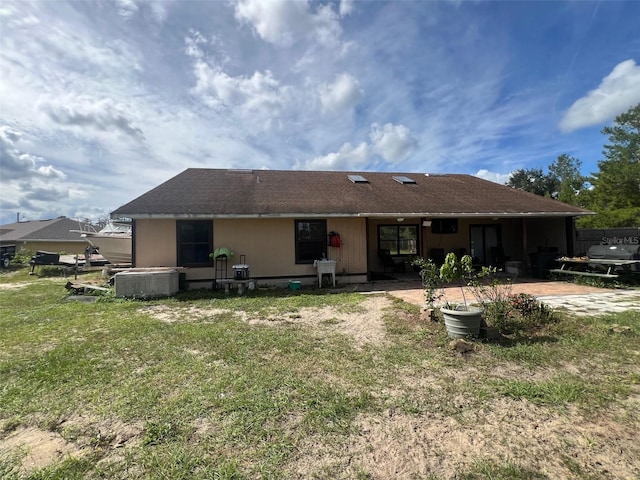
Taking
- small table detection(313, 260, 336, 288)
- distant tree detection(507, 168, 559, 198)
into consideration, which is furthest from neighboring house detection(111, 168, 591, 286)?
distant tree detection(507, 168, 559, 198)

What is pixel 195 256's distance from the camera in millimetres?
10258

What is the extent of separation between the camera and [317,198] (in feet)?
37.4

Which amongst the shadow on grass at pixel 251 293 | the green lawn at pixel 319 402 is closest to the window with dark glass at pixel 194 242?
the shadow on grass at pixel 251 293

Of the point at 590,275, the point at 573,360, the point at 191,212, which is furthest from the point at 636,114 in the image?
the point at 191,212

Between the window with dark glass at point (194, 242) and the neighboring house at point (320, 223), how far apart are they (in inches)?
1.2

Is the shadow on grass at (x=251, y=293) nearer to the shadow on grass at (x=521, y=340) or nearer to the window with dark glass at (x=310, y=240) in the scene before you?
the window with dark glass at (x=310, y=240)

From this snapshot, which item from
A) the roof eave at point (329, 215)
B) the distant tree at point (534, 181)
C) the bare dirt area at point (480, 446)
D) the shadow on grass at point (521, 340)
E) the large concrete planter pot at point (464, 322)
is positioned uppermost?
the distant tree at point (534, 181)

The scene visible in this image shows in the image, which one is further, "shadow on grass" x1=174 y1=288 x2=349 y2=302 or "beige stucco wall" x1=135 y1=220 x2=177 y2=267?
"beige stucco wall" x1=135 y1=220 x2=177 y2=267

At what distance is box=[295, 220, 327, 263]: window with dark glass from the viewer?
10.8m

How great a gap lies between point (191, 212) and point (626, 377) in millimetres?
9744

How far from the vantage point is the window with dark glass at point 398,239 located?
507 inches

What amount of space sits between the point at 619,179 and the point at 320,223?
22.6 metres

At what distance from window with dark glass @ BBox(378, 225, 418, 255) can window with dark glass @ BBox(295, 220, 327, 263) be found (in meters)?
2.99

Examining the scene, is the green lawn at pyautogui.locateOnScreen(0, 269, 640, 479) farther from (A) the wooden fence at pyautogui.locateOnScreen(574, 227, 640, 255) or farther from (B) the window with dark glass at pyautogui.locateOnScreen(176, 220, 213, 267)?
(A) the wooden fence at pyautogui.locateOnScreen(574, 227, 640, 255)
